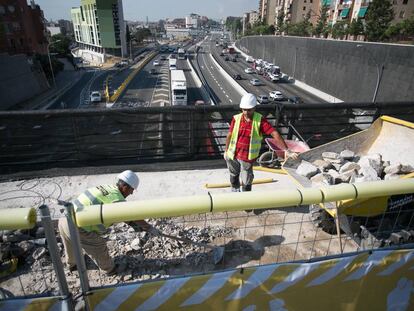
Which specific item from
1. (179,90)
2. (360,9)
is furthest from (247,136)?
(360,9)

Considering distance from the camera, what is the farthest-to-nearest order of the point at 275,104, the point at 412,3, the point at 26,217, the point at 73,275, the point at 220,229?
1. the point at 412,3
2. the point at 275,104
3. the point at 220,229
4. the point at 73,275
5. the point at 26,217

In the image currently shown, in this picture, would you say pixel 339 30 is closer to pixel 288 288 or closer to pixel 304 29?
pixel 304 29

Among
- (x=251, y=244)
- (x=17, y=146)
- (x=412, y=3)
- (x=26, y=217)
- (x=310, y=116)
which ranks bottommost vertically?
(x=251, y=244)

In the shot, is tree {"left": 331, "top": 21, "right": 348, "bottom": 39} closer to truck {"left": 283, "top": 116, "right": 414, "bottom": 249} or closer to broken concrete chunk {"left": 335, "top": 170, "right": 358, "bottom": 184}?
truck {"left": 283, "top": 116, "right": 414, "bottom": 249}

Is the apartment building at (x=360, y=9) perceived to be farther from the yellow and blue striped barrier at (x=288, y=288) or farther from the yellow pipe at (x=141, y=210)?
the yellow pipe at (x=141, y=210)

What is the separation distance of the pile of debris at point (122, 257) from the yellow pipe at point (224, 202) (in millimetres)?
2089

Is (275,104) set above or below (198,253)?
above

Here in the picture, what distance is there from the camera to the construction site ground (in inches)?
145

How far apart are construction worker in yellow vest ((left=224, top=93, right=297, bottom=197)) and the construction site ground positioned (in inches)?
31.9

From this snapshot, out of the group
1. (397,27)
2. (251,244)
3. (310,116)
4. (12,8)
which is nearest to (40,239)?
(251,244)

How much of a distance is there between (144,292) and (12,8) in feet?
186

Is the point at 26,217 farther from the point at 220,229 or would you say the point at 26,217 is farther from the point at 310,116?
the point at 310,116

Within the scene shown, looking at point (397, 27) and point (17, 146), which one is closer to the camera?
point (17, 146)

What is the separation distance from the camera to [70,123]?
231 inches
